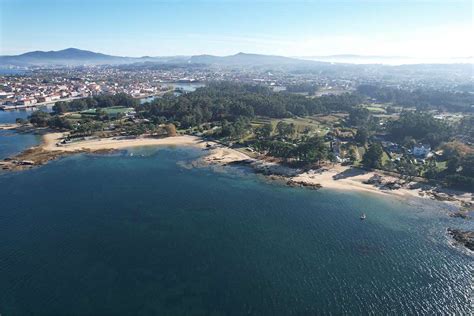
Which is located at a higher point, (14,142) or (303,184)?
(14,142)

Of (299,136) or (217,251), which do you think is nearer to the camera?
(217,251)

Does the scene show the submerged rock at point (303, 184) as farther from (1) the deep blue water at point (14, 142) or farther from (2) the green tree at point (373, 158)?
(1) the deep blue water at point (14, 142)

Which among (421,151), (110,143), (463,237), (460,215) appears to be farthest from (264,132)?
(463,237)

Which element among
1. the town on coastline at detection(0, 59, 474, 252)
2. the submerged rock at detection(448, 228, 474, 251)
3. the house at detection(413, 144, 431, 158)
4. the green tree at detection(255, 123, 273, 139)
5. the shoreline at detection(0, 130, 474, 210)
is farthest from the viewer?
the green tree at detection(255, 123, 273, 139)

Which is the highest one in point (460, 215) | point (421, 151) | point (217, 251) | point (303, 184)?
point (421, 151)

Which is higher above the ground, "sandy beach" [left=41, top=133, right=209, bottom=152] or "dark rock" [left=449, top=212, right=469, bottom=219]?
"sandy beach" [left=41, top=133, right=209, bottom=152]

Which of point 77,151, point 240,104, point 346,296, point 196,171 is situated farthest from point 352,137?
point 77,151

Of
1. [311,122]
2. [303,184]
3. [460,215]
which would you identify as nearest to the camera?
[460,215]

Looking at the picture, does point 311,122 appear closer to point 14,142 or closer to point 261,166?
point 261,166

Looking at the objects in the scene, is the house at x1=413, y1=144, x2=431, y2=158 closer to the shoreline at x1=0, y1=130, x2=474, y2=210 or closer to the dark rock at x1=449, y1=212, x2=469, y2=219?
the shoreline at x1=0, y1=130, x2=474, y2=210

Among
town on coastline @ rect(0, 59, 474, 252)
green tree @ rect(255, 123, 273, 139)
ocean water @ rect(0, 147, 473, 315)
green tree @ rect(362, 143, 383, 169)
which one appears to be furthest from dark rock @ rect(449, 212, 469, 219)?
green tree @ rect(255, 123, 273, 139)
